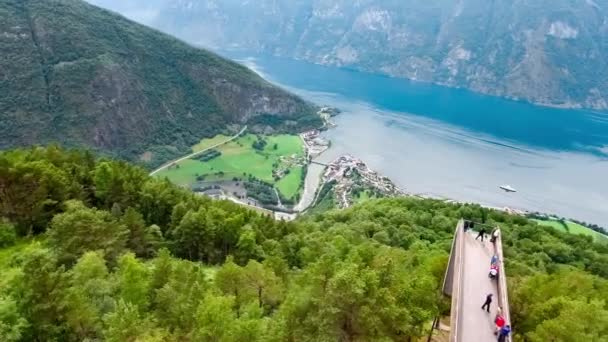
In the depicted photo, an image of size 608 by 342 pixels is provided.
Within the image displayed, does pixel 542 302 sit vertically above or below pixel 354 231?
above

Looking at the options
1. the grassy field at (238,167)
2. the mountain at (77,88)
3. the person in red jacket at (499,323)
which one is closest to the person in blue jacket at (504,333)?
the person in red jacket at (499,323)

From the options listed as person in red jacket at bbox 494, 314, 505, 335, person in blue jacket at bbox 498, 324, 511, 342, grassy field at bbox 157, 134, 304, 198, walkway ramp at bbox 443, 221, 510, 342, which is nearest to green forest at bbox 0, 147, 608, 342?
walkway ramp at bbox 443, 221, 510, 342

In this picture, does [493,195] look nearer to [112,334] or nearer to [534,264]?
[534,264]

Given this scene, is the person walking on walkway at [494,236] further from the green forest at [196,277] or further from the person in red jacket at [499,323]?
the person in red jacket at [499,323]

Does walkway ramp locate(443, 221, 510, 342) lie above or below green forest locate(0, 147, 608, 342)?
above

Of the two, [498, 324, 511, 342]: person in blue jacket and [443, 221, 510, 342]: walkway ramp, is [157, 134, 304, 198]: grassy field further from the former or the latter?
[498, 324, 511, 342]: person in blue jacket

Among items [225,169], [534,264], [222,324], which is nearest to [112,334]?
[222,324]
